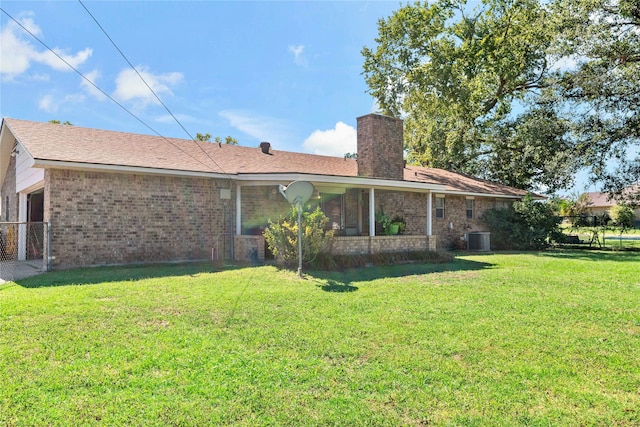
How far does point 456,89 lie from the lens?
23797 millimetres

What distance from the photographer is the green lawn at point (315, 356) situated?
3.06 m

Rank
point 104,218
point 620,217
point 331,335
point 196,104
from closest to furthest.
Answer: point 331,335 < point 104,218 < point 196,104 < point 620,217

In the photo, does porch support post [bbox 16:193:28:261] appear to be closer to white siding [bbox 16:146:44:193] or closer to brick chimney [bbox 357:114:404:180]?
white siding [bbox 16:146:44:193]

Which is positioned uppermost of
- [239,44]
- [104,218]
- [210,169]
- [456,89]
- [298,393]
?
[456,89]

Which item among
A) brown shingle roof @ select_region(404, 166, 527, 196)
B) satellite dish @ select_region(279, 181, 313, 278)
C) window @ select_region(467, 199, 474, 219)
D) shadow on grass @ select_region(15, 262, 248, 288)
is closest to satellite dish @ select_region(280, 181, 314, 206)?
satellite dish @ select_region(279, 181, 313, 278)

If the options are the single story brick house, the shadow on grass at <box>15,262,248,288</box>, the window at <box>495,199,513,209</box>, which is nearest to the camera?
the shadow on grass at <box>15,262,248,288</box>

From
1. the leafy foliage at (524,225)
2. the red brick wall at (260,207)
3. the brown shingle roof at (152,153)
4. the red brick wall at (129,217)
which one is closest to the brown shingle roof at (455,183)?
the brown shingle roof at (152,153)

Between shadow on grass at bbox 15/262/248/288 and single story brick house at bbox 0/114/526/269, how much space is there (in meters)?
1.05

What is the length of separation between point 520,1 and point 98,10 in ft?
81.4

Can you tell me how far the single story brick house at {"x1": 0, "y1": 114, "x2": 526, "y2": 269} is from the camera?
10477 mm

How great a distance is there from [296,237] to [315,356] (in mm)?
6279

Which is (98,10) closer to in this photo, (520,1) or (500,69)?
(500,69)

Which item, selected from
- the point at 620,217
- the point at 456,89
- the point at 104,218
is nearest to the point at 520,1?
the point at 456,89

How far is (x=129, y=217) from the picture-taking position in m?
11.2
